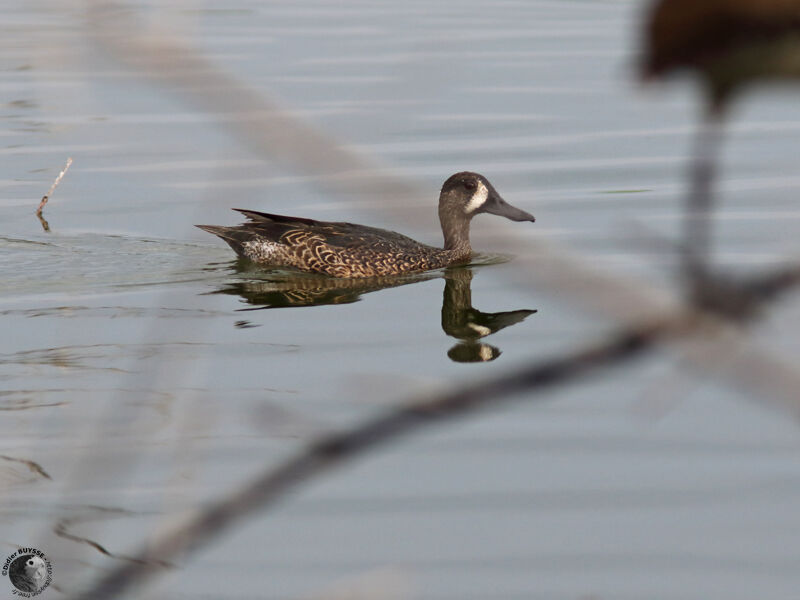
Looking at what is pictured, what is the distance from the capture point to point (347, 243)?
1117 cm

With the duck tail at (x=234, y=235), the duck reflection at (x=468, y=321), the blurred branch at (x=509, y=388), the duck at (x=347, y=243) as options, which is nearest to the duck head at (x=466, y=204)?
the duck at (x=347, y=243)

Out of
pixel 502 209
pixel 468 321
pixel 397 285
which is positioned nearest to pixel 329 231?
pixel 397 285

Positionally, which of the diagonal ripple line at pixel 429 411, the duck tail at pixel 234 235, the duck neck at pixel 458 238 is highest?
the diagonal ripple line at pixel 429 411

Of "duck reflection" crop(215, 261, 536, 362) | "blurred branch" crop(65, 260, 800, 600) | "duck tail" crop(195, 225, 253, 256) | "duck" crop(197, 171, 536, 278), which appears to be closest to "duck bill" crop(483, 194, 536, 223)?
"duck" crop(197, 171, 536, 278)

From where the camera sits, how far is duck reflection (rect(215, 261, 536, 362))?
868cm

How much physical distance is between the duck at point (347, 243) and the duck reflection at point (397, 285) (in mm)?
124

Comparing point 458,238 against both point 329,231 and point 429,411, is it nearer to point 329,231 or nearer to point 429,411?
point 329,231

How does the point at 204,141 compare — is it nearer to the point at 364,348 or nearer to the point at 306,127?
the point at 364,348

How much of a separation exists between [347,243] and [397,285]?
26.2 inches

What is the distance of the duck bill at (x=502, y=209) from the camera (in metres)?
11.6

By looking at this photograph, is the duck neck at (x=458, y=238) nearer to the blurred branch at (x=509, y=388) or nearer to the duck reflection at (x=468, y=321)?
the duck reflection at (x=468, y=321)

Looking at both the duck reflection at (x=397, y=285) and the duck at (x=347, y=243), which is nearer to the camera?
the duck reflection at (x=397, y=285)

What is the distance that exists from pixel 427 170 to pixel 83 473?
906 cm

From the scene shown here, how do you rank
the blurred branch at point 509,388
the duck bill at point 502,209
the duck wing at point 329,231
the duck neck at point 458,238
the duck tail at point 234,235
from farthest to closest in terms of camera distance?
the duck neck at point 458,238, the duck bill at point 502,209, the duck tail at point 234,235, the duck wing at point 329,231, the blurred branch at point 509,388
